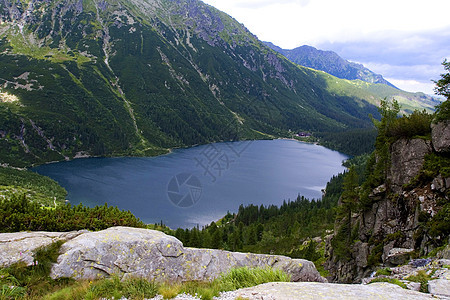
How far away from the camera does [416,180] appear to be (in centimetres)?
2105

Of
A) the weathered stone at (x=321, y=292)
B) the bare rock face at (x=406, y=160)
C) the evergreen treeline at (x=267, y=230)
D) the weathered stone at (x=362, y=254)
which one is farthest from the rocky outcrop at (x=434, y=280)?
the evergreen treeline at (x=267, y=230)

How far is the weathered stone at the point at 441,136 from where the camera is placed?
780 inches

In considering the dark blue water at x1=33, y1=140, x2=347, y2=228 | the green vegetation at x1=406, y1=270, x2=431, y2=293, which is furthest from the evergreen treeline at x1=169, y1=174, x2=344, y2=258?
the green vegetation at x1=406, y1=270, x2=431, y2=293

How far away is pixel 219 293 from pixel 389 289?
17.7 feet

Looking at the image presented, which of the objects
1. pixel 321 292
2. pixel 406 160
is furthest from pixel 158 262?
pixel 406 160

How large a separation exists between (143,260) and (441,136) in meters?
23.3

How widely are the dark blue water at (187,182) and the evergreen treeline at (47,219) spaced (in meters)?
71.9

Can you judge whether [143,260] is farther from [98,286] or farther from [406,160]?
[406,160]

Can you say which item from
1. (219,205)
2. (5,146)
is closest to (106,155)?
(5,146)

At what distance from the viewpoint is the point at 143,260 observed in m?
9.81

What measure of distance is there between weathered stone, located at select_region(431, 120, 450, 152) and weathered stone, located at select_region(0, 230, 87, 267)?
2528cm

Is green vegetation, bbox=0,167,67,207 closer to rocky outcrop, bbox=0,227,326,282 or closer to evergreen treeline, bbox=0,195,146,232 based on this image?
evergreen treeline, bbox=0,195,146,232

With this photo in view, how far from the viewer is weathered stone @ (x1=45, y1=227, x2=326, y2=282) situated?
365 inches

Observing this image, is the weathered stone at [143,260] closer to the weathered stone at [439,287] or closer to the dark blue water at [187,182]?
the weathered stone at [439,287]
